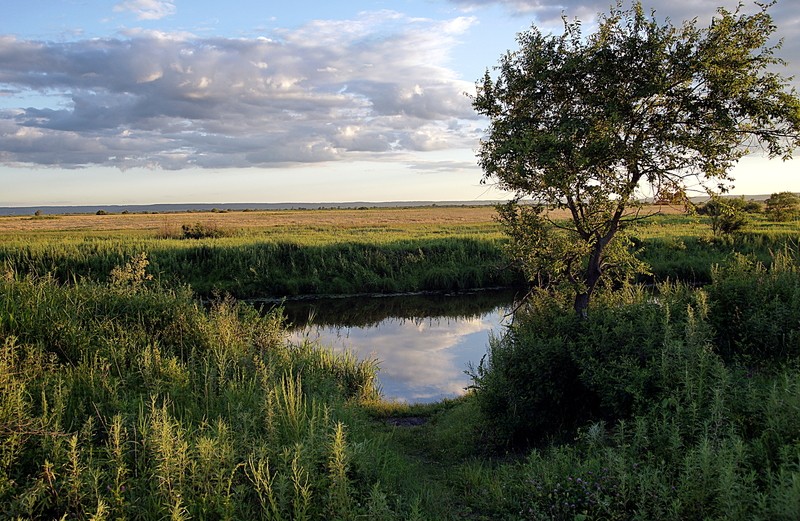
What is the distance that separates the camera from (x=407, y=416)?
32.9ft

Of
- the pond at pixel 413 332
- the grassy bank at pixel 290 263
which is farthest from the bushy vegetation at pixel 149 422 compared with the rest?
the grassy bank at pixel 290 263

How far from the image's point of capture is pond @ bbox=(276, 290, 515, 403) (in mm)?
13672

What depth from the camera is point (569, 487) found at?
466cm

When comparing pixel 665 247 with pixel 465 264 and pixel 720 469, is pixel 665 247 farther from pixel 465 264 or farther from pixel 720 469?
pixel 720 469

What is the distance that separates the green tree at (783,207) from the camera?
4366 centimetres

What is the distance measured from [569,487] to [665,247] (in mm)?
27299

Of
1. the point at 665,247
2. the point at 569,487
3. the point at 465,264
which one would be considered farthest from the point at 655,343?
the point at 665,247

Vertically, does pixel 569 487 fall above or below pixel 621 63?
below

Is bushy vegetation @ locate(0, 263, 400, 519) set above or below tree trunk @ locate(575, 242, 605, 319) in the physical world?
below

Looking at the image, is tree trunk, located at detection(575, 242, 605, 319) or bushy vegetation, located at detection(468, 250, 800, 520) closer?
bushy vegetation, located at detection(468, 250, 800, 520)

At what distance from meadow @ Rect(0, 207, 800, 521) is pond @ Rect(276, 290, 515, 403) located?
236 cm

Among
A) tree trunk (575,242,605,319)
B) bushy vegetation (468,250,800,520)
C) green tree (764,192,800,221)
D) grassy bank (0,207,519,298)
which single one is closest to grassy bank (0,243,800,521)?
bushy vegetation (468,250,800,520)

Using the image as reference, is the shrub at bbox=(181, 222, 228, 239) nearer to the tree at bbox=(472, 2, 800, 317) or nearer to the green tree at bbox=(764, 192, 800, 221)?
the tree at bbox=(472, 2, 800, 317)

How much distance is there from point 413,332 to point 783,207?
1545 inches
